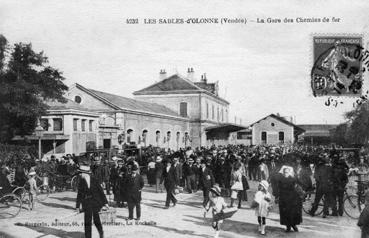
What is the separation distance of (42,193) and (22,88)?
505 centimetres

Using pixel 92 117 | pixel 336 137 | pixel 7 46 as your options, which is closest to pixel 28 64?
pixel 7 46

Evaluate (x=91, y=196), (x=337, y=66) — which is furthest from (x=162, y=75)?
(x=91, y=196)

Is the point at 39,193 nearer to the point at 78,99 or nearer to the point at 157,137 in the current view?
the point at 78,99

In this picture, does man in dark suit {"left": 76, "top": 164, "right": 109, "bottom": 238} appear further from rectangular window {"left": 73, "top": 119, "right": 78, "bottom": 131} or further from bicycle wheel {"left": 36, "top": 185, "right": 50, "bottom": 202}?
rectangular window {"left": 73, "top": 119, "right": 78, "bottom": 131}

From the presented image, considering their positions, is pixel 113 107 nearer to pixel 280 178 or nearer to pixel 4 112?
pixel 4 112

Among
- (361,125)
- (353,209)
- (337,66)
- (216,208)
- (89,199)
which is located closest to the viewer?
(89,199)

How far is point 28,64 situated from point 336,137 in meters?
26.1

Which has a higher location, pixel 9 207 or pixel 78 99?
pixel 78 99

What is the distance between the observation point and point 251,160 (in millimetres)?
18031

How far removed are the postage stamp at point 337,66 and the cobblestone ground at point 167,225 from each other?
132 inches

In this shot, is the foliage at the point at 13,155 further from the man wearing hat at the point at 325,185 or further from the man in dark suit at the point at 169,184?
the man wearing hat at the point at 325,185

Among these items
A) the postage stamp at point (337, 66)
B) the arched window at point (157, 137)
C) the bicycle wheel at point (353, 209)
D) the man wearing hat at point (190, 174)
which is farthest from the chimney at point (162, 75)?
the bicycle wheel at point (353, 209)

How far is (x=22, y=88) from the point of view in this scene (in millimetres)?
15781

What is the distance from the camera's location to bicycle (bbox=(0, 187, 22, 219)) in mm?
8959
